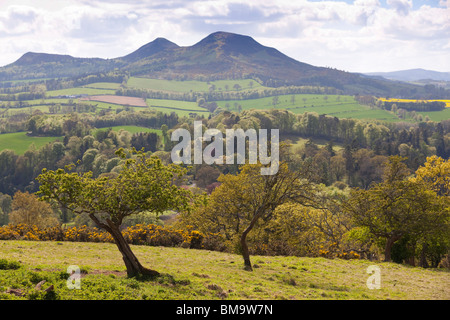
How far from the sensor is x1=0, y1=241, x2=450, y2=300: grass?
18.3m

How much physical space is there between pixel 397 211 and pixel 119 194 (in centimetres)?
2917

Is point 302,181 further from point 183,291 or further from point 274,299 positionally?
point 183,291

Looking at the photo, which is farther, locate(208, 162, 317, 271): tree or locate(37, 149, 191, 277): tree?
locate(208, 162, 317, 271): tree

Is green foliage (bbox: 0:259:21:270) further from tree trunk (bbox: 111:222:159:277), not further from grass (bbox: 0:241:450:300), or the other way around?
tree trunk (bbox: 111:222:159:277)

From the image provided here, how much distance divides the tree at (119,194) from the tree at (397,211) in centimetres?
2248

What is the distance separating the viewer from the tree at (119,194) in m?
20.2

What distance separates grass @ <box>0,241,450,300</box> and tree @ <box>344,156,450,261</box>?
19.1ft

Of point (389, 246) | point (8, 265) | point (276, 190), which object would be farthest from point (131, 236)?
point (389, 246)

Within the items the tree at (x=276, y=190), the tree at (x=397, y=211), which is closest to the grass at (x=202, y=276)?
the tree at (x=276, y=190)

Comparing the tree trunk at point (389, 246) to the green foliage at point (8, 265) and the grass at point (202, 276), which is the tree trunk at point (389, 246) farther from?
the green foliage at point (8, 265)

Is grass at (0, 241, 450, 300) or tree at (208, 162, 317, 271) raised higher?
tree at (208, 162, 317, 271)

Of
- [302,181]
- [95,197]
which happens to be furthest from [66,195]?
[302,181]

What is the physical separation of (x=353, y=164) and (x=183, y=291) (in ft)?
445

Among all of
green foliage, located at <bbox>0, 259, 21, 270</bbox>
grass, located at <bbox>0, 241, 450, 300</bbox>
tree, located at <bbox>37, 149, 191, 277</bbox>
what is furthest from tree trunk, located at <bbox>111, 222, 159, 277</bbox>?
green foliage, located at <bbox>0, 259, 21, 270</bbox>
